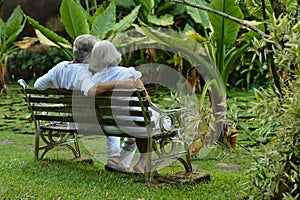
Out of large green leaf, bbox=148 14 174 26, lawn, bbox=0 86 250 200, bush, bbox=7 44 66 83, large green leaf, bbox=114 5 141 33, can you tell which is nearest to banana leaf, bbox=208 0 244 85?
lawn, bbox=0 86 250 200

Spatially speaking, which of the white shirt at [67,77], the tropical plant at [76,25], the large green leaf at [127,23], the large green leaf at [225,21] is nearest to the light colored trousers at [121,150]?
the white shirt at [67,77]

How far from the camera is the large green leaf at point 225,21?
20.3ft

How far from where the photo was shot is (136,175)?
478cm

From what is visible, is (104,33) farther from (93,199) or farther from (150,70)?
(93,199)

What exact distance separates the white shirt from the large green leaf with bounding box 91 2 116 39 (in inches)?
163

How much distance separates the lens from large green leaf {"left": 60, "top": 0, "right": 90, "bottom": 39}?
8453 millimetres

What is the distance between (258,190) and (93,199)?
1.22 meters

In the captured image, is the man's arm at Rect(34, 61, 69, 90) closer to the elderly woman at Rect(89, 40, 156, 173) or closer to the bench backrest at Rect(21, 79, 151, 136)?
the bench backrest at Rect(21, 79, 151, 136)

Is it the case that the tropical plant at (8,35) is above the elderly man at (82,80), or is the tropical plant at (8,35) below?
below

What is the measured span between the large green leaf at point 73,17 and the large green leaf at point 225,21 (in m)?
2.77

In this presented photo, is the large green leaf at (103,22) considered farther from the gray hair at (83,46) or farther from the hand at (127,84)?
the hand at (127,84)

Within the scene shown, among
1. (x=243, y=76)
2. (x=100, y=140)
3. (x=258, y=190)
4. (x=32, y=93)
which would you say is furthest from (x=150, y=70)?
(x=258, y=190)

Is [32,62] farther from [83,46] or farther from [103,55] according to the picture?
[103,55]

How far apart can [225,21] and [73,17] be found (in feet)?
10.2
